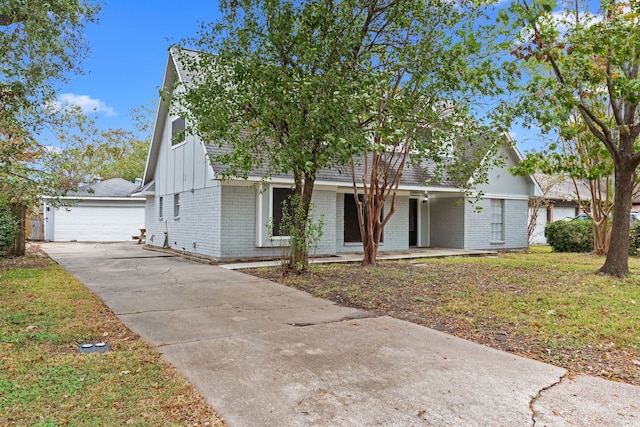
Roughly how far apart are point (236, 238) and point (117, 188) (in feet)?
51.0

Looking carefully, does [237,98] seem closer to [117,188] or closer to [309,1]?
[309,1]

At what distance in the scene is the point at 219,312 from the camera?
6535mm

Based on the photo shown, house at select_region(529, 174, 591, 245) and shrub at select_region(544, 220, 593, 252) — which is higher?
house at select_region(529, 174, 591, 245)

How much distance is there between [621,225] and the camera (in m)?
9.70

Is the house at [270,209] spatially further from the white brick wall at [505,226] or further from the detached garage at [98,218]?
the detached garage at [98,218]

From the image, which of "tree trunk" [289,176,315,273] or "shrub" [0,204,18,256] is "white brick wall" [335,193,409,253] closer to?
"tree trunk" [289,176,315,273]

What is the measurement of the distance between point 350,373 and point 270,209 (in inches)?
367

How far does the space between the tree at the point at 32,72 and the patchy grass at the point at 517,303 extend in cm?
587

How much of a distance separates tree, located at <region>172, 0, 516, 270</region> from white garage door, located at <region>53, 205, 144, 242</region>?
17182 millimetres

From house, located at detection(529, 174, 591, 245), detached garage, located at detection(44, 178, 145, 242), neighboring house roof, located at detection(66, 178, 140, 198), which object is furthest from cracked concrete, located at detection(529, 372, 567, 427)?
neighboring house roof, located at detection(66, 178, 140, 198)

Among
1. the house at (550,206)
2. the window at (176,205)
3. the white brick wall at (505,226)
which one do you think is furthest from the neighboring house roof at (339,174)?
the house at (550,206)

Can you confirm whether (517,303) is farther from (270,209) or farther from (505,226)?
(505,226)

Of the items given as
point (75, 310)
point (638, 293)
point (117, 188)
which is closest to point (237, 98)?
point (75, 310)

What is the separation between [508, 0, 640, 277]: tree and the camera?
26.9ft
